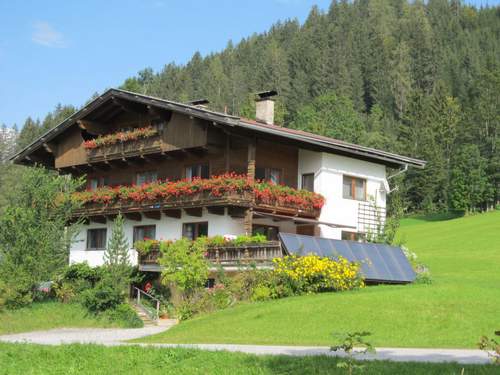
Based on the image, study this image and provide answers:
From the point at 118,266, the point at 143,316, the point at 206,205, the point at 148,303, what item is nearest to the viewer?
the point at 118,266

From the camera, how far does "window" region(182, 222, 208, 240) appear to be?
35.3 metres

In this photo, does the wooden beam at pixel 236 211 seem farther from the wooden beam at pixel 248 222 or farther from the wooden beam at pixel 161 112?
the wooden beam at pixel 161 112

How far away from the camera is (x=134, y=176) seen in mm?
40500

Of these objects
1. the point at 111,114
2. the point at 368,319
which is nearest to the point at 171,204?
the point at 111,114

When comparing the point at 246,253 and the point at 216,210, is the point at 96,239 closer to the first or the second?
the point at 216,210

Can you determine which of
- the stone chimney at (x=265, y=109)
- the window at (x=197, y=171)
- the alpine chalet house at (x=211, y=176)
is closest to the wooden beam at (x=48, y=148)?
the alpine chalet house at (x=211, y=176)

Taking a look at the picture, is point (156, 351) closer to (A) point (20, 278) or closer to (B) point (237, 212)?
(A) point (20, 278)

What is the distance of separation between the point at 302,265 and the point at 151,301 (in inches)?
368

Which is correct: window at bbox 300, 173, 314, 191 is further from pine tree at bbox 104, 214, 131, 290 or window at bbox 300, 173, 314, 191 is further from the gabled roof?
pine tree at bbox 104, 214, 131, 290

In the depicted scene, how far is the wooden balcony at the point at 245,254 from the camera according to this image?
2923 centimetres

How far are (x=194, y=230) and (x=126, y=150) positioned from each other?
6336mm

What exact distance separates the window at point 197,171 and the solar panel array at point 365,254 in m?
7.79

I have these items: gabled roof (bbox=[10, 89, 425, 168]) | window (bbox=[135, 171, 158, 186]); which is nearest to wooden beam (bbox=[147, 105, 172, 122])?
gabled roof (bbox=[10, 89, 425, 168])

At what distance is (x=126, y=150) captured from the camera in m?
38.9
